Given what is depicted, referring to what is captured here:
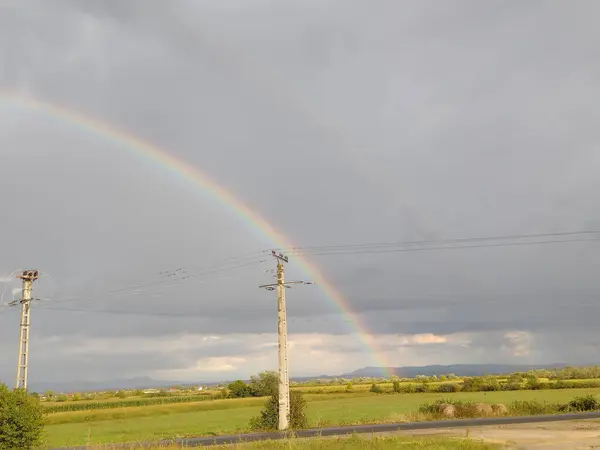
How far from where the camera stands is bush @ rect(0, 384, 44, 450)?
36344 mm

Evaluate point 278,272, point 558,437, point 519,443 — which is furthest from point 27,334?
point 558,437

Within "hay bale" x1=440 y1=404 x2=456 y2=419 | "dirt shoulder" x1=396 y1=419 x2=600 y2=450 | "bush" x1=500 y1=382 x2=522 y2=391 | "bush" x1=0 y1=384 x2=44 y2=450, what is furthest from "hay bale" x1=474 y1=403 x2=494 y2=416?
"bush" x1=500 y1=382 x2=522 y2=391

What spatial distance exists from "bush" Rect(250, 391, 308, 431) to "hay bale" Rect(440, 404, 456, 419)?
17.5 m

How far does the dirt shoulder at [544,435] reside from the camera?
32219 mm

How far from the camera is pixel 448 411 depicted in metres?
64.2

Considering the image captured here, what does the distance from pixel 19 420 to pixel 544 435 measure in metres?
34.1

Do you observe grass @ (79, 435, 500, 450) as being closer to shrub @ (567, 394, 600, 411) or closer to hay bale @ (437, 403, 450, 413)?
hay bale @ (437, 403, 450, 413)

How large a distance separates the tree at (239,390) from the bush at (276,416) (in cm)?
11039

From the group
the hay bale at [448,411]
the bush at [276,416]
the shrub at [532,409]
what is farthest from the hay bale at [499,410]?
the bush at [276,416]

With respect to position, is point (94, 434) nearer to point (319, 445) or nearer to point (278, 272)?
point (278, 272)

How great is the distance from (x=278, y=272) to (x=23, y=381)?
22741 millimetres

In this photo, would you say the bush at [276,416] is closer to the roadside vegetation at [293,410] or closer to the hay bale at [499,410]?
the roadside vegetation at [293,410]

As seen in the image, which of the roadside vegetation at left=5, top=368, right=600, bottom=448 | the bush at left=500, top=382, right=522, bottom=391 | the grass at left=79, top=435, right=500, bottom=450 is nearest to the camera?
the grass at left=79, top=435, right=500, bottom=450

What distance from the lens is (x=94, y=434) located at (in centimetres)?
7012
